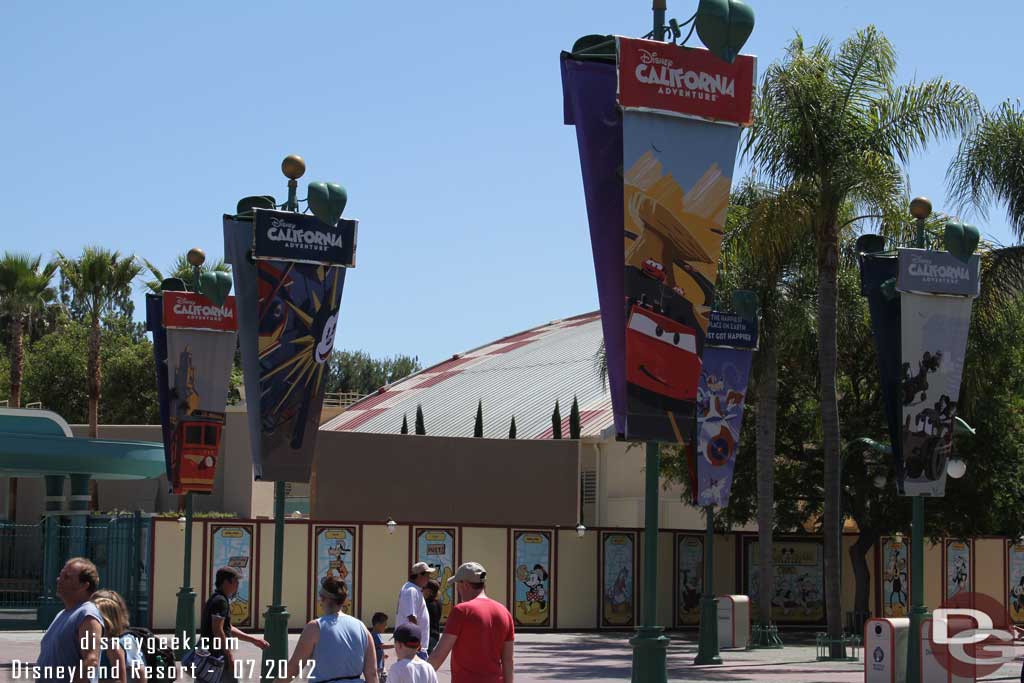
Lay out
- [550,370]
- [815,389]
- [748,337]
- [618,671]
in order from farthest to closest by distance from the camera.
Result: [550,370], [815,389], [748,337], [618,671]

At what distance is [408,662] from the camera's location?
9.79m

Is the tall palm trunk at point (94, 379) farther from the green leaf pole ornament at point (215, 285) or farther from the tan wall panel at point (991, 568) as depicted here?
the tan wall panel at point (991, 568)

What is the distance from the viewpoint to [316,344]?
678 inches

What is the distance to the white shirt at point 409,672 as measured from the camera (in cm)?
970

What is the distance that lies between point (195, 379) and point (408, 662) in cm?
1394

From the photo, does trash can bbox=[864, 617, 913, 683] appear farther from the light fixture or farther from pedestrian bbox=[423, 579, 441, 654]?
pedestrian bbox=[423, 579, 441, 654]

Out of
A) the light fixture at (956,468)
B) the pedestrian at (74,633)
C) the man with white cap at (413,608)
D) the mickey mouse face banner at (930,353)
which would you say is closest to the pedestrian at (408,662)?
the pedestrian at (74,633)

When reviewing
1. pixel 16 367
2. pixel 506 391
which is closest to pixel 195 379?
pixel 16 367

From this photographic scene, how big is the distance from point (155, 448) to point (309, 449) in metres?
18.5

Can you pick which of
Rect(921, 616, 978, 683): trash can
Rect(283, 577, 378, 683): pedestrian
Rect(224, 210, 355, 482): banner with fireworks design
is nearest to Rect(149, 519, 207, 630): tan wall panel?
Rect(224, 210, 355, 482): banner with fireworks design

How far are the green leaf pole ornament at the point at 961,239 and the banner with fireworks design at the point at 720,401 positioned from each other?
5.87 m

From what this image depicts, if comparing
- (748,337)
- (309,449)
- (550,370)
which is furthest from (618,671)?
(550,370)

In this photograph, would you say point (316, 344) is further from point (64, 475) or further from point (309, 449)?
point (64, 475)

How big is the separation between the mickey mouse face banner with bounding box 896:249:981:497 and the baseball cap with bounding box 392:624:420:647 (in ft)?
34.5
